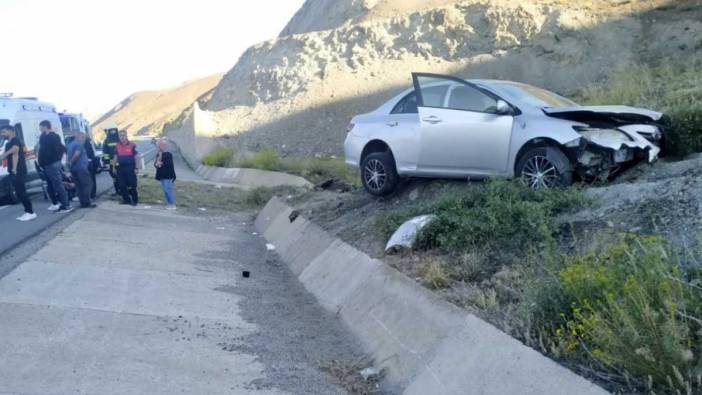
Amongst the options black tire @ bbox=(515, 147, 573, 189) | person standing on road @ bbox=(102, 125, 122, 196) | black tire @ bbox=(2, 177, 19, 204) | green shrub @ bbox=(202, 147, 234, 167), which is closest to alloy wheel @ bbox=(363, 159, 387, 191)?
black tire @ bbox=(515, 147, 573, 189)

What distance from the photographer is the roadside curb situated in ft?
92.0

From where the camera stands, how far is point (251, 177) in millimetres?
32281

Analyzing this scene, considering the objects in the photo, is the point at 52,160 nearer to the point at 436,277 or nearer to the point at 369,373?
the point at 436,277

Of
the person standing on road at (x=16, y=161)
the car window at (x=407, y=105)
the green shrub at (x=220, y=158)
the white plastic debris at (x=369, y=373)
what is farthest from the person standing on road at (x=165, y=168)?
the green shrub at (x=220, y=158)

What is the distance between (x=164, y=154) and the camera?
60.1ft

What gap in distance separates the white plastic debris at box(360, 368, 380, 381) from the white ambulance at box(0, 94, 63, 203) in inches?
537

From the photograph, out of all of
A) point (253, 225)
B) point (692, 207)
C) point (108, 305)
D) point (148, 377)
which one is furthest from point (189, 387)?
point (253, 225)

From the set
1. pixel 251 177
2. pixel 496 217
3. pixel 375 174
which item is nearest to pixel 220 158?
pixel 251 177

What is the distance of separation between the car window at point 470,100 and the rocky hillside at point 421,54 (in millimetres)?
26916

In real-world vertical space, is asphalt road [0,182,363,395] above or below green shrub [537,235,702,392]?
below

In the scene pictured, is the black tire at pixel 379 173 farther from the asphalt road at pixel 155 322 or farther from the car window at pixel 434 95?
the asphalt road at pixel 155 322

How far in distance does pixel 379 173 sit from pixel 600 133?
11.6ft

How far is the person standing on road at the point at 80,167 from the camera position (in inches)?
661

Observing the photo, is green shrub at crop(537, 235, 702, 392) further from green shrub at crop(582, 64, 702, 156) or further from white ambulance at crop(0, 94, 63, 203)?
white ambulance at crop(0, 94, 63, 203)
